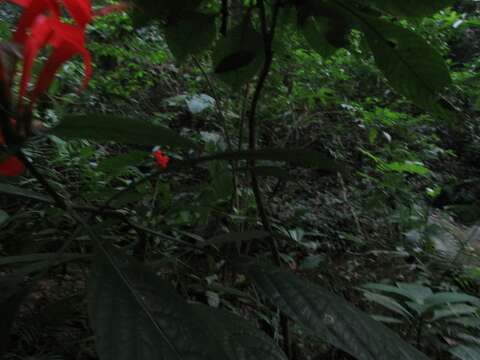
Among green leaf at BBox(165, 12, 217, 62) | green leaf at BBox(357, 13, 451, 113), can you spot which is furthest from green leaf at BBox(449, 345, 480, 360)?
green leaf at BBox(165, 12, 217, 62)

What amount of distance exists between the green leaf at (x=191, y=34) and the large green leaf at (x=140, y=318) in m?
0.45

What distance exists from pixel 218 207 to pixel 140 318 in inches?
42.9

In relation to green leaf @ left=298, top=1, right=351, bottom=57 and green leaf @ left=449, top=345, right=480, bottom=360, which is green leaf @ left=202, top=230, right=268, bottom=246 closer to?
green leaf @ left=298, top=1, right=351, bottom=57

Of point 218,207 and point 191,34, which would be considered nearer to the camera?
point 191,34

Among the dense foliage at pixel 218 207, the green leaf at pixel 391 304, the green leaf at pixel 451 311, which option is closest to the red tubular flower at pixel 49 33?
the dense foliage at pixel 218 207

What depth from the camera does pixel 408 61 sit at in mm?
630

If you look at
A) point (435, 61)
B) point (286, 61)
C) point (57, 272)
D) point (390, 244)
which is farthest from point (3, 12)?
point (435, 61)

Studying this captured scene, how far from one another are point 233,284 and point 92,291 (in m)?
1.03

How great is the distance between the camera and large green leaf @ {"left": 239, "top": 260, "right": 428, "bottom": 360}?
1.20 feet

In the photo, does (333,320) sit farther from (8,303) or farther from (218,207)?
(218,207)

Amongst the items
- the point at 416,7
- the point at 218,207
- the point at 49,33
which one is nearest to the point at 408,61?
the point at 416,7

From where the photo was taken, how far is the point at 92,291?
0.33m

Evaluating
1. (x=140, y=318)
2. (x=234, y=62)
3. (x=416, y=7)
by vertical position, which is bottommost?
(x=140, y=318)

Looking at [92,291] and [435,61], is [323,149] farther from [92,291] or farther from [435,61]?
[92,291]
